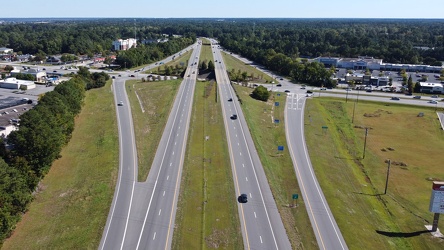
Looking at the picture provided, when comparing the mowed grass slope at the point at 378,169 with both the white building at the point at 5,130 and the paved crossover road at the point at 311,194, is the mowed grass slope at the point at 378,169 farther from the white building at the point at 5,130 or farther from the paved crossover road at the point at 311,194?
the white building at the point at 5,130

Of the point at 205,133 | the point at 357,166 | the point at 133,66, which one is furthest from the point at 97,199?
the point at 133,66

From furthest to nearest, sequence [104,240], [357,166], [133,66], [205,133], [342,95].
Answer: [133,66] < [342,95] < [205,133] < [357,166] < [104,240]

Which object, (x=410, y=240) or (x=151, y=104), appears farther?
(x=151, y=104)

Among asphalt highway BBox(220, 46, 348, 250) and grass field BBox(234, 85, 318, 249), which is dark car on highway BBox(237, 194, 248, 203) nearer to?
grass field BBox(234, 85, 318, 249)

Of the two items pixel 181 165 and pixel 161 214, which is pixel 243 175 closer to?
pixel 181 165

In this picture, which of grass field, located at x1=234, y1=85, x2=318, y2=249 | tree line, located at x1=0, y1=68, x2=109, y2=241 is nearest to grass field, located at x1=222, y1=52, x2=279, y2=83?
grass field, located at x1=234, y1=85, x2=318, y2=249

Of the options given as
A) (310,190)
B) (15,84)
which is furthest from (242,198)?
(15,84)
